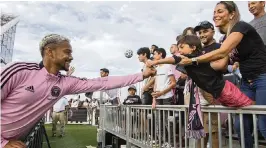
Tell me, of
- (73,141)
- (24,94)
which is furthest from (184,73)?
(73,141)

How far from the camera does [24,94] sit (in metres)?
2.35

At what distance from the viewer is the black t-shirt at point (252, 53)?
9.71 feet

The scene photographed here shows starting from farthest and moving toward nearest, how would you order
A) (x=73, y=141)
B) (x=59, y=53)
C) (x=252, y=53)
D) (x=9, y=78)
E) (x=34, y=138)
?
(x=73, y=141), (x=34, y=138), (x=252, y=53), (x=59, y=53), (x=9, y=78)

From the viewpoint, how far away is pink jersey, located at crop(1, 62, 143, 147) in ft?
7.55

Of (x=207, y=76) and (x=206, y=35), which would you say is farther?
(x=206, y=35)

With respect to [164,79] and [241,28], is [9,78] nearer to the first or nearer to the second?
[241,28]

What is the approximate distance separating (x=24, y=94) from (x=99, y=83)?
75 cm

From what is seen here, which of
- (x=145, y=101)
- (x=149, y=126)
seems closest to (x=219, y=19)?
(x=149, y=126)

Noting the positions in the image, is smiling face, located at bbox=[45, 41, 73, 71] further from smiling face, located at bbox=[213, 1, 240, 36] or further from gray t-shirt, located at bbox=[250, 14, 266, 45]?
gray t-shirt, located at bbox=[250, 14, 266, 45]

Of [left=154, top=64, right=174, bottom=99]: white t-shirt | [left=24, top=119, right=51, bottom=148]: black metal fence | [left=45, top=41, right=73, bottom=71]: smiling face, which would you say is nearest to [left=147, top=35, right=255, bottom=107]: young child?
[left=45, top=41, right=73, bottom=71]: smiling face

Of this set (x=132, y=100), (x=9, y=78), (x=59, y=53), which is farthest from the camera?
(x=132, y=100)

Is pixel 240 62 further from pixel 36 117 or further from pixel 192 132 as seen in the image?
pixel 36 117

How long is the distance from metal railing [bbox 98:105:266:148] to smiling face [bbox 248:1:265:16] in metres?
1.49

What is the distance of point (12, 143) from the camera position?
7.76 feet
